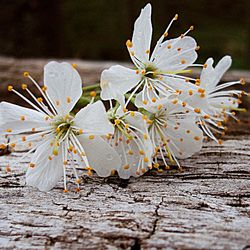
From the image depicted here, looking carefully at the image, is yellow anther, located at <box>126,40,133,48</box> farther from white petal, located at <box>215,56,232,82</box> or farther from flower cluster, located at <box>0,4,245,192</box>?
white petal, located at <box>215,56,232,82</box>

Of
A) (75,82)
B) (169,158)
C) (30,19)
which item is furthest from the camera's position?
(30,19)

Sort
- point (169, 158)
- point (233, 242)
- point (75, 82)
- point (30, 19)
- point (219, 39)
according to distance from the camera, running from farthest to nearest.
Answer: point (219, 39)
point (30, 19)
point (169, 158)
point (75, 82)
point (233, 242)

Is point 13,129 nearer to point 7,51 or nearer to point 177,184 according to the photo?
point 177,184

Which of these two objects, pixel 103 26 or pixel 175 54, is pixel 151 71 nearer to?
pixel 175 54

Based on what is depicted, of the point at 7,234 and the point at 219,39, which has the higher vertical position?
the point at 219,39

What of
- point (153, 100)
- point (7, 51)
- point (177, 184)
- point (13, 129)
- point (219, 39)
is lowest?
point (177, 184)

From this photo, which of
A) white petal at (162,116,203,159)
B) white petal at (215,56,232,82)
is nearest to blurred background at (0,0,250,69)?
white petal at (215,56,232,82)

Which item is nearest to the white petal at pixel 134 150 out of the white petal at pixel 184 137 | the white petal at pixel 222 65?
the white petal at pixel 184 137

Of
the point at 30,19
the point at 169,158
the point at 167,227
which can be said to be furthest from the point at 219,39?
the point at 167,227
